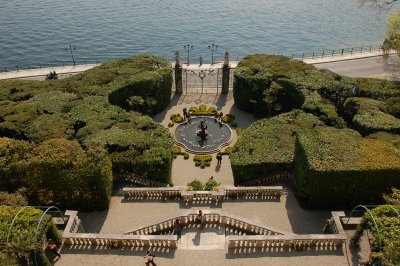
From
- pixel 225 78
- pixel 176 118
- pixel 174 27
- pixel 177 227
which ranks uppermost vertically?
pixel 174 27

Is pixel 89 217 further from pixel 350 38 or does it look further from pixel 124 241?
pixel 350 38

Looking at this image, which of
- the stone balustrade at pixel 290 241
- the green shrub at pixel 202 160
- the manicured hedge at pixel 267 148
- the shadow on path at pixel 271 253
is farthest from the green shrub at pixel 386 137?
the green shrub at pixel 202 160

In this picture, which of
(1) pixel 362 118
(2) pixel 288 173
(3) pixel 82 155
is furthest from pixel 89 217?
(1) pixel 362 118

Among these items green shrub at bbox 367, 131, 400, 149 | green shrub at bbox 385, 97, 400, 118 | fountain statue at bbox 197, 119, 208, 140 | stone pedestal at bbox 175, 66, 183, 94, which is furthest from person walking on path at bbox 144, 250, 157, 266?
stone pedestal at bbox 175, 66, 183, 94

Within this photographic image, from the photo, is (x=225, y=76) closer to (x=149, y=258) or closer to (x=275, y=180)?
(x=275, y=180)

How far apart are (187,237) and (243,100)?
27.7 metres

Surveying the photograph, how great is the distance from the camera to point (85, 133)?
33500 mm

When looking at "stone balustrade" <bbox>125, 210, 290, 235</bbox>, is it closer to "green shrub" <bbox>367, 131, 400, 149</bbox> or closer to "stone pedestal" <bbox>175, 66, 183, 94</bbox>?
"green shrub" <bbox>367, 131, 400, 149</bbox>

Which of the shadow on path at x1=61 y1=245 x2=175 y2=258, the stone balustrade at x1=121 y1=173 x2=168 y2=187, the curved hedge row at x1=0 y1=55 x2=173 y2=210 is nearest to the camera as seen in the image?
the shadow on path at x1=61 y1=245 x2=175 y2=258

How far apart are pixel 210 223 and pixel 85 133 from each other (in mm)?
15460

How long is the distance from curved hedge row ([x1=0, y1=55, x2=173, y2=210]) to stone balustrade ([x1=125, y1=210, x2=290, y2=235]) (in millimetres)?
4969

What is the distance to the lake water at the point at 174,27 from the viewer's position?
90562mm

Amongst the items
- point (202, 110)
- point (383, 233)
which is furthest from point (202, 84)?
point (383, 233)

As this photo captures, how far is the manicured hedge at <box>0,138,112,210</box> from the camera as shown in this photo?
88.2ft
